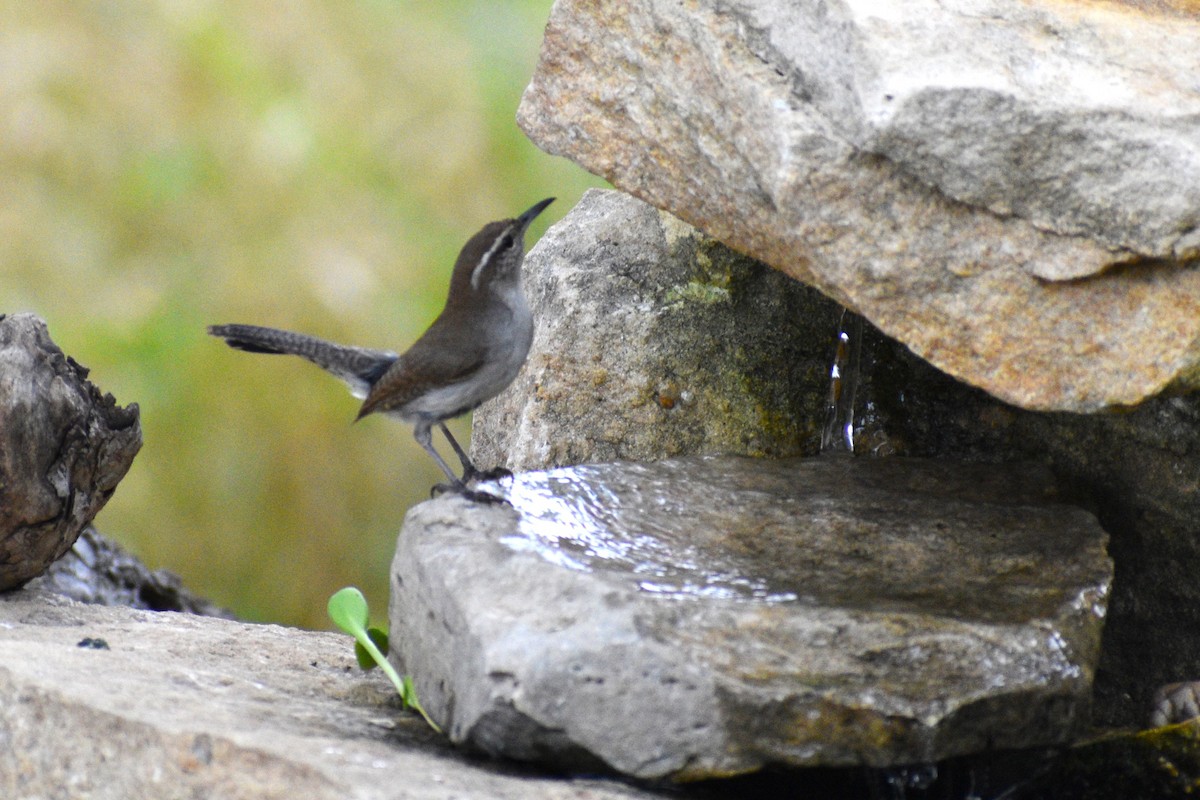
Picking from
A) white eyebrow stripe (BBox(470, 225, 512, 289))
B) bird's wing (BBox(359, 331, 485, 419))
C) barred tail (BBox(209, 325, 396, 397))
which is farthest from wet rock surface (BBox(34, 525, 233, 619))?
white eyebrow stripe (BBox(470, 225, 512, 289))

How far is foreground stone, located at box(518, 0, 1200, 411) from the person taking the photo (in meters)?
3.40

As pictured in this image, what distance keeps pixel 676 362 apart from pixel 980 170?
195cm

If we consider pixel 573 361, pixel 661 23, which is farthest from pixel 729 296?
pixel 661 23

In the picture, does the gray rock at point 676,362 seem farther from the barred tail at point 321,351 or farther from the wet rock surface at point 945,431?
the barred tail at point 321,351

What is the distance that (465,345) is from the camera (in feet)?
15.9

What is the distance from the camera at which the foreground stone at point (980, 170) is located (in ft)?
11.1

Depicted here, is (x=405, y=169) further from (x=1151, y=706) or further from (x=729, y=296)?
(x=1151, y=706)

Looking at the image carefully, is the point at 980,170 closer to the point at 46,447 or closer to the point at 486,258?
the point at 486,258

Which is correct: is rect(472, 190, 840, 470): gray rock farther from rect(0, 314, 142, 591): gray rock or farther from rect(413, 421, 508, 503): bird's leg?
rect(0, 314, 142, 591): gray rock

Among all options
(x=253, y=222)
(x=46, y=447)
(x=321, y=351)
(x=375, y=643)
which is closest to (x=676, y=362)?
(x=321, y=351)

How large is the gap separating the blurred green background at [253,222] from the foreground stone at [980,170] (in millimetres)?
4803

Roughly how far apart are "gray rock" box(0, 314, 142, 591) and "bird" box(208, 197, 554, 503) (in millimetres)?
578

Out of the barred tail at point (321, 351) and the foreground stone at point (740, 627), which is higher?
the barred tail at point (321, 351)

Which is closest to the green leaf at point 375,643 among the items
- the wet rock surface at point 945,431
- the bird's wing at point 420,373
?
the bird's wing at point 420,373
